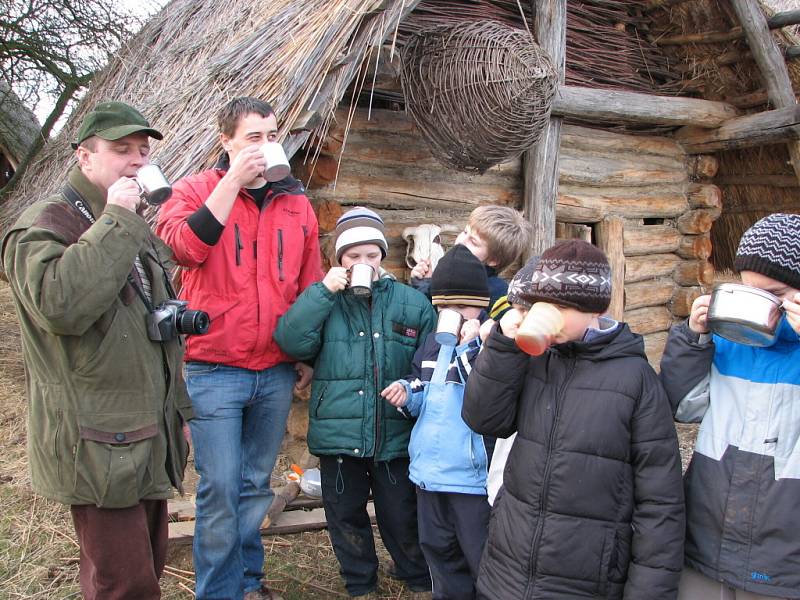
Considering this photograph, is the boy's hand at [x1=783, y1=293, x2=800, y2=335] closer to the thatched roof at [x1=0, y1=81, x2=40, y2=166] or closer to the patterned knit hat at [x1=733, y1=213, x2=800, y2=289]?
the patterned knit hat at [x1=733, y1=213, x2=800, y2=289]

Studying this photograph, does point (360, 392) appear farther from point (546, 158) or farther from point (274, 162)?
point (546, 158)

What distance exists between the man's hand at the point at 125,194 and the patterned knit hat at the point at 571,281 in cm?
113

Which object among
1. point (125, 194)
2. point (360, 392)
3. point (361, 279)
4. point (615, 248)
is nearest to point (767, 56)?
point (615, 248)

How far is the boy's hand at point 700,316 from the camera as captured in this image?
200 cm

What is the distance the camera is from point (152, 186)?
210 centimetres

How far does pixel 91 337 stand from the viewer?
2.03 m

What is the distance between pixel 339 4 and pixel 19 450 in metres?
3.71

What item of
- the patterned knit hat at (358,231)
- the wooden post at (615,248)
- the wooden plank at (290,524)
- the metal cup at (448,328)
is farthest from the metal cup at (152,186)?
the wooden post at (615,248)

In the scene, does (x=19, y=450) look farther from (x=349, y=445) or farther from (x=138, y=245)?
(x=138, y=245)

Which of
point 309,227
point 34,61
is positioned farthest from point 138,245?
point 34,61

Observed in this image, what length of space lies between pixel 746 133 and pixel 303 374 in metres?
4.41

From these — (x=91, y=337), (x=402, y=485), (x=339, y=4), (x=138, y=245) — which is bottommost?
(x=402, y=485)

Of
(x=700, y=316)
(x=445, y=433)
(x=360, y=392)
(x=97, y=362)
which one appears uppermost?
(x=700, y=316)

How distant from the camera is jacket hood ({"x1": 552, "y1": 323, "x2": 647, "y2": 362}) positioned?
2.03 meters
